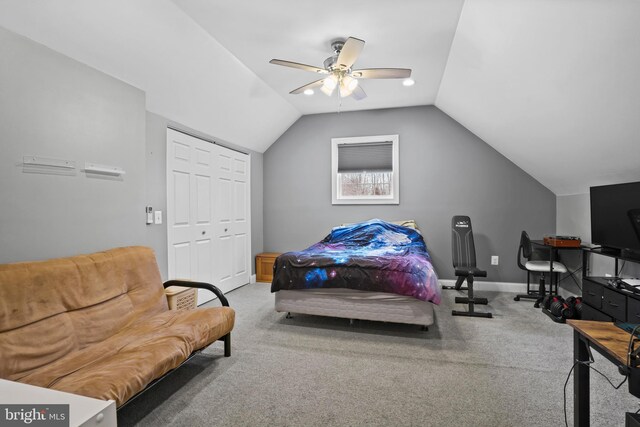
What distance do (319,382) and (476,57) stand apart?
3097mm

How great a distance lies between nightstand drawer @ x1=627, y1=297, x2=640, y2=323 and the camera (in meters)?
2.41

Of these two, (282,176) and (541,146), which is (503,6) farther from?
(282,176)

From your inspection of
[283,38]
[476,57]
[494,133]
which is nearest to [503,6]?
[476,57]

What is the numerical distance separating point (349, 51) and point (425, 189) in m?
2.93

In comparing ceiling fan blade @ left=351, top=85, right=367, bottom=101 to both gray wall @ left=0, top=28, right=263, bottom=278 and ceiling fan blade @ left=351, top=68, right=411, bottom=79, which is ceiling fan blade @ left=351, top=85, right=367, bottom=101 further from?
gray wall @ left=0, top=28, right=263, bottom=278

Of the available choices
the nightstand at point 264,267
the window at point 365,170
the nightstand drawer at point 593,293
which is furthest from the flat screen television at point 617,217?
the nightstand at point 264,267

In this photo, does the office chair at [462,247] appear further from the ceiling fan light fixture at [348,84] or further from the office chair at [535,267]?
the ceiling fan light fixture at [348,84]

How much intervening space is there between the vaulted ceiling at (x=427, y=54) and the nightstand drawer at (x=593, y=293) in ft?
3.48

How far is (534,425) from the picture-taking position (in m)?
1.75

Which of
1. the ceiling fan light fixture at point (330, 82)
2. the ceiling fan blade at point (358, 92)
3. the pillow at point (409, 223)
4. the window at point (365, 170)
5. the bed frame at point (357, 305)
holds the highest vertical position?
the ceiling fan blade at point (358, 92)

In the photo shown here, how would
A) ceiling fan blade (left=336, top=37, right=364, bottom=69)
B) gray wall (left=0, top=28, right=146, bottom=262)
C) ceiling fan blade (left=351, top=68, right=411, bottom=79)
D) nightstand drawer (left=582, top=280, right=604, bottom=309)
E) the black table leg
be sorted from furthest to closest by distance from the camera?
nightstand drawer (left=582, top=280, right=604, bottom=309) → ceiling fan blade (left=351, top=68, right=411, bottom=79) → ceiling fan blade (left=336, top=37, right=364, bottom=69) → gray wall (left=0, top=28, right=146, bottom=262) → the black table leg

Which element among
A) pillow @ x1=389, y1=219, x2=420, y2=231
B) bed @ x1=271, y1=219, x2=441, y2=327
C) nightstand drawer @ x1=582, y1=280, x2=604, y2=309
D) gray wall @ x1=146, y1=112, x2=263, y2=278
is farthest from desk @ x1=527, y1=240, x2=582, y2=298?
gray wall @ x1=146, y1=112, x2=263, y2=278

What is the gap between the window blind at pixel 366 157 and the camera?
5051mm

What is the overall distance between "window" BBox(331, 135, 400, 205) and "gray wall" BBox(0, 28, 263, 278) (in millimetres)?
2941
